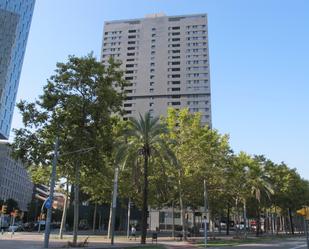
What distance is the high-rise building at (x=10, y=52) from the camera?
292 feet

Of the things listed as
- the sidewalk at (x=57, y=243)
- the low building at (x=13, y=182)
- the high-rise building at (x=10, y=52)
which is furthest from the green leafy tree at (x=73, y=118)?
the low building at (x=13, y=182)

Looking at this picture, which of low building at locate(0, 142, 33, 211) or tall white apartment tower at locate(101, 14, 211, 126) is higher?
tall white apartment tower at locate(101, 14, 211, 126)

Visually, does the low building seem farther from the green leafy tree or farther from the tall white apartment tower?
the green leafy tree

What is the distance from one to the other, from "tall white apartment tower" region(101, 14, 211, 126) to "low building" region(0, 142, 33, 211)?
161ft

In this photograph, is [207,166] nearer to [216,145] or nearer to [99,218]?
[216,145]

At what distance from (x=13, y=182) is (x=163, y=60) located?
79.0 m

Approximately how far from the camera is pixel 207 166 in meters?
45.2

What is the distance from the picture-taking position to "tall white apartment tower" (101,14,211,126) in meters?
139

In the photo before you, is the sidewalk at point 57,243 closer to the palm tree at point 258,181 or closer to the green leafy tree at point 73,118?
the green leafy tree at point 73,118

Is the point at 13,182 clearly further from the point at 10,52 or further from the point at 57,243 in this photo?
the point at 57,243

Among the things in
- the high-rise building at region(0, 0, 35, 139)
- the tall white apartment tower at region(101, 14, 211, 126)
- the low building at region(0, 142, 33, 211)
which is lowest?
the low building at region(0, 142, 33, 211)

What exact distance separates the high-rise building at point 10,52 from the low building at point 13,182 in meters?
38.0

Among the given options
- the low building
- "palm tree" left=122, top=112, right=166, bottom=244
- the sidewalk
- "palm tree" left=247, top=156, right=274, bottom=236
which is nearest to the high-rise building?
the low building

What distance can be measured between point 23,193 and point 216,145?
484ft
